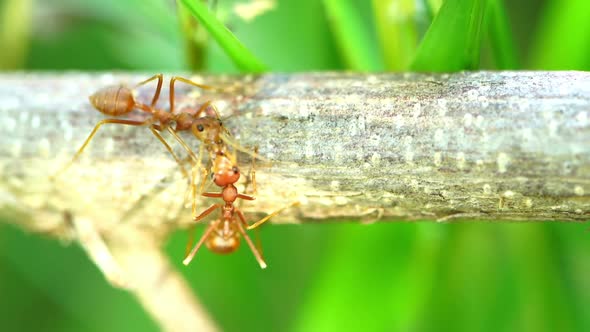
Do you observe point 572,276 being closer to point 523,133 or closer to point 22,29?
point 523,133

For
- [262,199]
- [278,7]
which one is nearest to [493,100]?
[262,199]

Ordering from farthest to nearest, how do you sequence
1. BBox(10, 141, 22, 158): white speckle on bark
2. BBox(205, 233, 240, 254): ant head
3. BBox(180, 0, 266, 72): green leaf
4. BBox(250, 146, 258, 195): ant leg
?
BBox(205, 233, 240, 254): ant head, BBox(10, 141, 22, 158): white speckle on bark, BBox(250, 146, 258, 195): ant leg, BBox(180, 0, 266, 72): green leaf

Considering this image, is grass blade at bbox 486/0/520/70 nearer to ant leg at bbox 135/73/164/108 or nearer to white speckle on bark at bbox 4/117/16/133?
ant leg at bbox 135/73/164/108

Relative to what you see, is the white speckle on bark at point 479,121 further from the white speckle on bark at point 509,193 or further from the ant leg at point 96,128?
the ant leg at point 96,128

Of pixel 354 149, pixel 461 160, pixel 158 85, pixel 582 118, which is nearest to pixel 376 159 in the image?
pixel 354 149

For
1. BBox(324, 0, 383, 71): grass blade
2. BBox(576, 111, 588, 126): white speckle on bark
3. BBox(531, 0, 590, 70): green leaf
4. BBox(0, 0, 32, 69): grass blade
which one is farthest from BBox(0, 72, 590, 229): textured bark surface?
BBox(0, 0, 32, 69): grass blade
